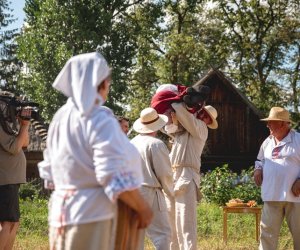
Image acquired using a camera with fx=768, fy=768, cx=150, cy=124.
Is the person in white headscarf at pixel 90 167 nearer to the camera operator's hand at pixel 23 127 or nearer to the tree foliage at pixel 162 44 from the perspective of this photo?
the camera operator's hand at pixel 23 127

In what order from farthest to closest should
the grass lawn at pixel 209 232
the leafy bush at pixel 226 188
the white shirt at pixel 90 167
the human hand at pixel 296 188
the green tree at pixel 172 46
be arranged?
1. the green tree at pixel 172 46
2. the leafy bush at pixel 226 188
3. the grass lawn at pixel 209 232
4. the human hand at pixel 296 188
5. the white shirt at pixel 90 167

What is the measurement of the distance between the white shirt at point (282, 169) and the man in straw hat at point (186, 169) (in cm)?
79

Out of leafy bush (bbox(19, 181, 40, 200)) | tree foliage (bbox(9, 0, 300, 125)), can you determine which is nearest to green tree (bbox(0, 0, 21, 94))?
tree foliage (bbox(9, 0, 300, 125))

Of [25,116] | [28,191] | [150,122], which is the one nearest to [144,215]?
[25,116]

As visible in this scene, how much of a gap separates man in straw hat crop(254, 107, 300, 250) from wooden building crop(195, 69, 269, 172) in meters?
25.0

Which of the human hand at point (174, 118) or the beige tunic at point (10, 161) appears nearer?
the beige tunic at point (10, 161)

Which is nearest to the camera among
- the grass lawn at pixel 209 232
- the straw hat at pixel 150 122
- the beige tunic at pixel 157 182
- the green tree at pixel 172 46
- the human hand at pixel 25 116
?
the human hand at pixel 25 116

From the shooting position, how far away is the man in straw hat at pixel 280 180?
8234 millimetres

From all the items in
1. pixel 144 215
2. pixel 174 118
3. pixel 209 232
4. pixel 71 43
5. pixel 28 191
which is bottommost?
pixel 209 232

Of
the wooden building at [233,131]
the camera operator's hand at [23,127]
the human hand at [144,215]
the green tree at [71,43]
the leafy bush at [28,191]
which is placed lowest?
the leafy bush at [28,191]

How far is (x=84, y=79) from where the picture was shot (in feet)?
13.3

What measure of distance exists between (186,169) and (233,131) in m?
26.6

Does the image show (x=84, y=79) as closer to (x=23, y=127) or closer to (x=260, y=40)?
(x=23, y=127)

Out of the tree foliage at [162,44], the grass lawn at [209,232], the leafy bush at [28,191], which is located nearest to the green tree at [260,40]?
the tree foliage at [162,44]
